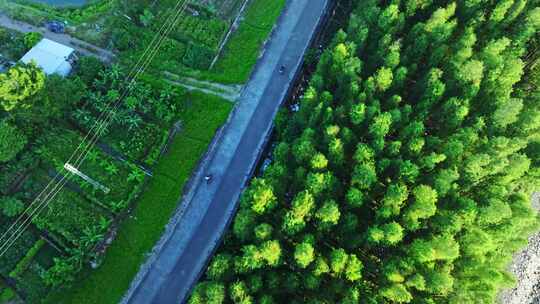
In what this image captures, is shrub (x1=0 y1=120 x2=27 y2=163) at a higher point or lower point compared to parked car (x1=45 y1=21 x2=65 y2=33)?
lower

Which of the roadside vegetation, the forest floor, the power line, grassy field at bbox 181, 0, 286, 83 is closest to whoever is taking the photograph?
the roadside vegetation

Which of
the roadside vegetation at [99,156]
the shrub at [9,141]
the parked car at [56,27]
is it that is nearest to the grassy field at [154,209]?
the roadside vegetation at [99,156]

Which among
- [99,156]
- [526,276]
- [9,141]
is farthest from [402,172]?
[9,141]

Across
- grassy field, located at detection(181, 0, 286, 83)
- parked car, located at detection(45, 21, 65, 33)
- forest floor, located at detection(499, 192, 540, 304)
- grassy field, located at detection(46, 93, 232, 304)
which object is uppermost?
grassy field, located at detection(181, 0, 286, 83)

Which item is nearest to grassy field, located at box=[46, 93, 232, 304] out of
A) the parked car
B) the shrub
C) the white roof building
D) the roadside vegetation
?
the roadside vegetation

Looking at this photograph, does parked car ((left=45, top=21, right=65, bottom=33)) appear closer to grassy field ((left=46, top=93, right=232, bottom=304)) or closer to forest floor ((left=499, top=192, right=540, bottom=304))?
grassy field ((left=46, top=93, right=232, bottom=304))
